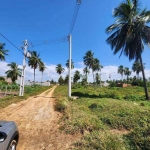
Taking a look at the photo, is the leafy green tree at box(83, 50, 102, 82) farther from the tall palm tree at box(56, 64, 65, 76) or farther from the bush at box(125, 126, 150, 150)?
the bush at box(125, 126, 150, 150)

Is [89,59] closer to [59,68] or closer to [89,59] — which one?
[89,59]

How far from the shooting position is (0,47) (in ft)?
119

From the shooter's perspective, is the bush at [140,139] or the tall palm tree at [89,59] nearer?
the bush at [140,139]

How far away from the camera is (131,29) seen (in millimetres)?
18094

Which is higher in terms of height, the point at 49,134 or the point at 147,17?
the point at 147,17

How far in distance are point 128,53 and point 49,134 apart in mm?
17012

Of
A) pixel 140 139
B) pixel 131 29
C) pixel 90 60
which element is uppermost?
pixel 90 60

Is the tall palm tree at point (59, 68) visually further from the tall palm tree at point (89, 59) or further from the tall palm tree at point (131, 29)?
the tall palm tree at point (131, 29)

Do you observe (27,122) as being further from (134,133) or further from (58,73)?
(58,73)

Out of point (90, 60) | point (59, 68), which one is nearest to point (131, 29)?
point (90, 60)

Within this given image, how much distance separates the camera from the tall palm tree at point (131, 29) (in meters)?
17.9

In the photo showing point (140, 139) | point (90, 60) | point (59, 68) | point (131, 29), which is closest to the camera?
point (140, 139)

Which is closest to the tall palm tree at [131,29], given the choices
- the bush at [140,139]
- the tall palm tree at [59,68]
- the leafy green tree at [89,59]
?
the bush at [140,139]

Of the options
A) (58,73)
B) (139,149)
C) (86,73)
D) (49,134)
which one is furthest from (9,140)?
(58,73)
